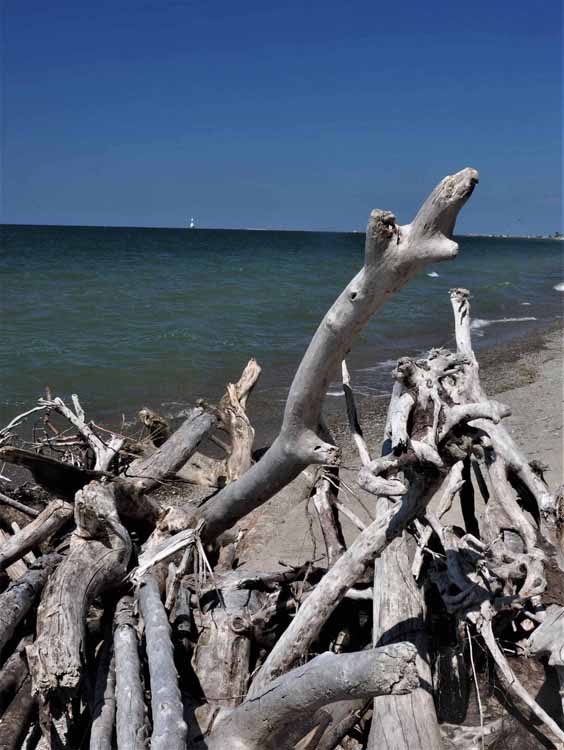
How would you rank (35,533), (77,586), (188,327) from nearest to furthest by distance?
(77,586)
(35,533)
(188,327)

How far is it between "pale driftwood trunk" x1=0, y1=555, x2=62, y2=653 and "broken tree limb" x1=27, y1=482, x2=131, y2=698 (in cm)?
16

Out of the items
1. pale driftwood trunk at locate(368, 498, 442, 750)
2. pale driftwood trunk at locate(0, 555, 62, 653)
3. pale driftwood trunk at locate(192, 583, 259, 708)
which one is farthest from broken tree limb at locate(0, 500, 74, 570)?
pale driftwood trunk at locate(368, 498, 442, 750)

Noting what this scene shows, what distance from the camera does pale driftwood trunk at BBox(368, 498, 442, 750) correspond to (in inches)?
106

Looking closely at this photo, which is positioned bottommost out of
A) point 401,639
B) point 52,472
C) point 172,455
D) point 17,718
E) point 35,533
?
point 17,718

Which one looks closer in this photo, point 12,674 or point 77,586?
point 12,674

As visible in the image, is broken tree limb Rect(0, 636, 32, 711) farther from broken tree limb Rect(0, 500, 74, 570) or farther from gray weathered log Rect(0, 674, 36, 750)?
broken tree limb Rect(0, 500, 74, 570)

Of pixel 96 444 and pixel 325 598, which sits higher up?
pixel 96 444

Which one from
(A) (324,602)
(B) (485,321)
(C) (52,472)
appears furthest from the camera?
(B) (485,321)

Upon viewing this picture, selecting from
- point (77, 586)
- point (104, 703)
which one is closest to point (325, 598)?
point (104, 703)

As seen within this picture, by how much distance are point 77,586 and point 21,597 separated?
1.09 feet

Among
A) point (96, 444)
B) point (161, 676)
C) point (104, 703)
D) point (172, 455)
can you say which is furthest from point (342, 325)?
point (172, 455)

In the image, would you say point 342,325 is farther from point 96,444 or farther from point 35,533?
point 96,444

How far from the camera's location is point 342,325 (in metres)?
3.08

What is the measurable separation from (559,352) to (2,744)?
1413 centimetres
